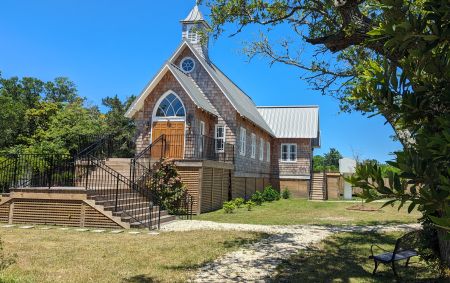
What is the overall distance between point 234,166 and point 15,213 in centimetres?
1169

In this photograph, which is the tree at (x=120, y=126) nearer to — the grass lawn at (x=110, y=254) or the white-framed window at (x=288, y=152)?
the white-framed window at (x=288, y=152)

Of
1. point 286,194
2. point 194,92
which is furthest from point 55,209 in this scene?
point 286,194

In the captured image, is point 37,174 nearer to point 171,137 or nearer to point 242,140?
point 171,137

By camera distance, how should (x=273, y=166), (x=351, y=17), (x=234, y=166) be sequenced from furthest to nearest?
(x=273, y=166) → (x=234, y=166) → (x=351, y=17)

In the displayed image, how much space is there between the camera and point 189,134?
1998cm

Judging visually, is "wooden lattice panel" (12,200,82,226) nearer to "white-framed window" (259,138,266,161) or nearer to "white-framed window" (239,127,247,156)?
"white-framed window" (239,127,247,156)

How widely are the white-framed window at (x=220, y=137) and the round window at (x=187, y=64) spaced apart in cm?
384

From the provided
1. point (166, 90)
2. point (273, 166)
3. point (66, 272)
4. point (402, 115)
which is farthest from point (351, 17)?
point (273, 166)

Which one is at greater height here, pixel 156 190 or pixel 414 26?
pixel 414 26

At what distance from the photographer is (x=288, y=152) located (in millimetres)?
34312

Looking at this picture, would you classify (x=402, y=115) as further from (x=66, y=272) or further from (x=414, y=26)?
(x=66, y=272)

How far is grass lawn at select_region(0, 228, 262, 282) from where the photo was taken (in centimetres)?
710

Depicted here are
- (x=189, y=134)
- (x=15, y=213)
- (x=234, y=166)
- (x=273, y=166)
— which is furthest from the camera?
(x=273, y=166)

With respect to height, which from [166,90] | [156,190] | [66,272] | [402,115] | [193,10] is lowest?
[66,272]
